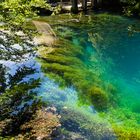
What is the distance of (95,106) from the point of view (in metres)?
23.9

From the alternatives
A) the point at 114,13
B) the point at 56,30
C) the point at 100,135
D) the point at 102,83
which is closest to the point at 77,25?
the point at 56,30

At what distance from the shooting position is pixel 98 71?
32.8 metres

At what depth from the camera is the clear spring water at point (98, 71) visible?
20.3 m

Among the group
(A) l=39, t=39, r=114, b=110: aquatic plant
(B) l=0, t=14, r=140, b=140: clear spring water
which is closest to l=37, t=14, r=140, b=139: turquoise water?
(B) l=0, t=14, r=140, b=140: clear spring water

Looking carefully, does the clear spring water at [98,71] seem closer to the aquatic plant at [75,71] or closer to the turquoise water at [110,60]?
the turquoise water at [110,60]

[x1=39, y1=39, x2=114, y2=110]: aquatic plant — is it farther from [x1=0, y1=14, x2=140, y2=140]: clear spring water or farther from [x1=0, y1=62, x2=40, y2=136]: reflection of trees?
[x1=0, y1=62, x2=40, y2=136]: reflection of trees

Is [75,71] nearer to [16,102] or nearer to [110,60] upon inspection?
[110,60]

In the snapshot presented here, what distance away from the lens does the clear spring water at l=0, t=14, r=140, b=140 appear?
20.3 m

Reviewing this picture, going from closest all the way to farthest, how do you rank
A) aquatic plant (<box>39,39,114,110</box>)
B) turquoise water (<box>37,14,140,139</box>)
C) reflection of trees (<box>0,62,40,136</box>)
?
reflection of trees (<box>0,62,40,136</box>)
turquoise water (<box>37,14,140,139</box>)
aquatic plant (<box>39,39,114,110</box>)

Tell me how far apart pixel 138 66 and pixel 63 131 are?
19.1 metres

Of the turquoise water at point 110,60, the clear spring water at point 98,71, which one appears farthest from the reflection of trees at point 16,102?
the turquoise water at point 110,60

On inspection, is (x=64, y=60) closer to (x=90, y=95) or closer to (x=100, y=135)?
(x=90, y=95)

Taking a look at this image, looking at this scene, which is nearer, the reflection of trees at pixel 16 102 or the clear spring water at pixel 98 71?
the reflection of trees at pixel 16 102

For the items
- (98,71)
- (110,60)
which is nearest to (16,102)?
(98,71)
